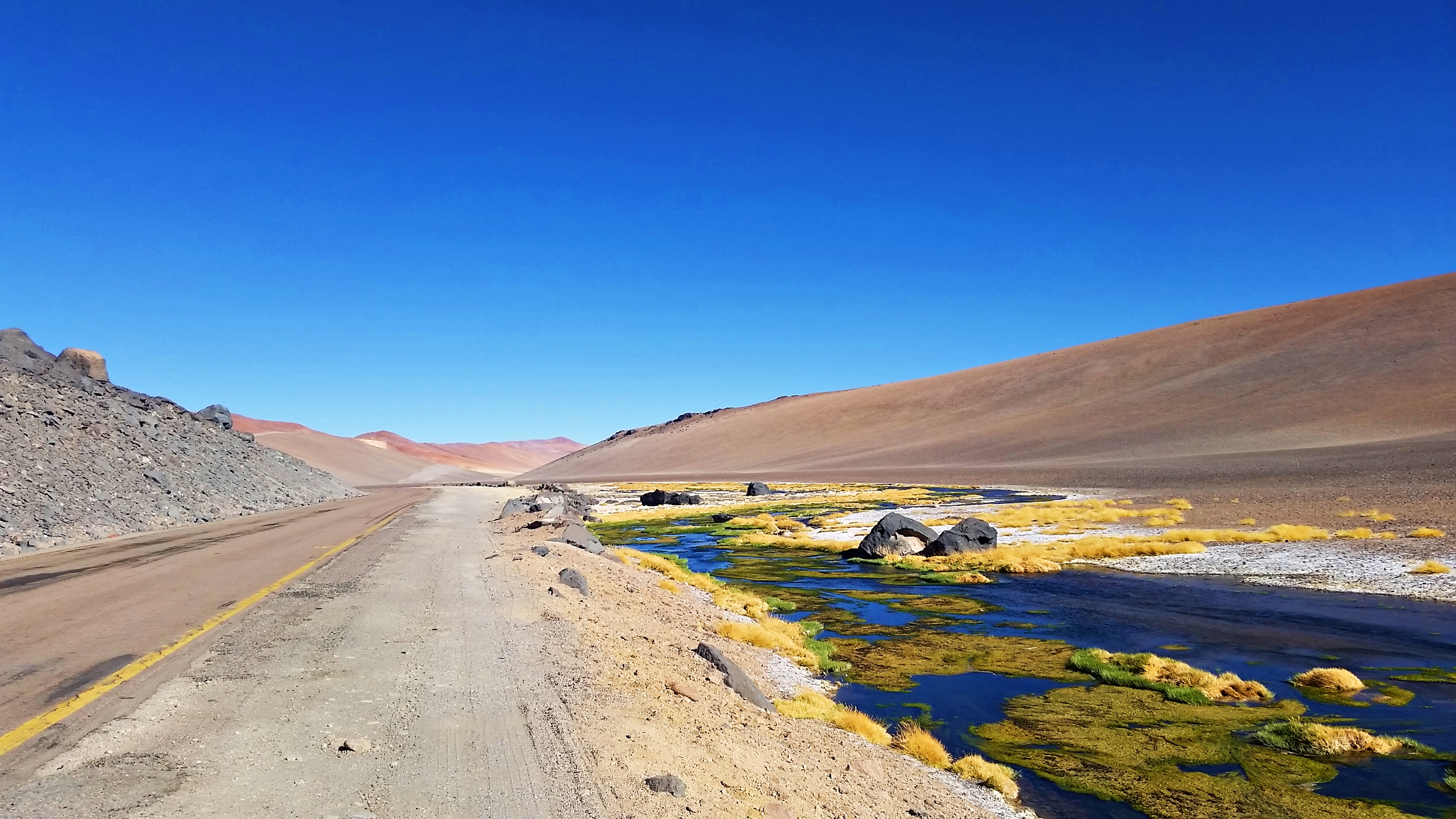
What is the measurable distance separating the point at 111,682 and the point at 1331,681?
1506 centimetres

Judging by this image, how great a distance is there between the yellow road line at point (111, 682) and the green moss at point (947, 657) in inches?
353

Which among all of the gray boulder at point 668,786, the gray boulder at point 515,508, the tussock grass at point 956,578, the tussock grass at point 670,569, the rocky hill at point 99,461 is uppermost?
the rocky hill at point 99,461

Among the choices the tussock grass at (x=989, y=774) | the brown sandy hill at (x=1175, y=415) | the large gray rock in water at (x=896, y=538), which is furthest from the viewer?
the brown sandy hill at (x=1175, y=415)

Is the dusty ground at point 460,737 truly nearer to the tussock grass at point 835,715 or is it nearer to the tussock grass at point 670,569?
the tussock grass at point 835,715

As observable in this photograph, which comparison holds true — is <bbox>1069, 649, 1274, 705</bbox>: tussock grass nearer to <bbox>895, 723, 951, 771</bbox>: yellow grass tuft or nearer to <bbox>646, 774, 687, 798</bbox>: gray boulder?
<bbox>895, 723, 951, 771</bbox>: yellow grass tuft

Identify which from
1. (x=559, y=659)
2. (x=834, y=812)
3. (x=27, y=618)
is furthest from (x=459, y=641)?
(x=27, y=618)

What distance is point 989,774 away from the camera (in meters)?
8.01

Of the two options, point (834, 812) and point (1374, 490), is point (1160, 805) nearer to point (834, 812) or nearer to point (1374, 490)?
point (834, 812)

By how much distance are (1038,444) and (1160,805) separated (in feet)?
295

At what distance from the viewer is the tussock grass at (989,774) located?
7844 mm

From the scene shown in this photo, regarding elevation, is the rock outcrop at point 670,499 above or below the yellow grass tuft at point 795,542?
above

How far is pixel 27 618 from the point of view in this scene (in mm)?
10586

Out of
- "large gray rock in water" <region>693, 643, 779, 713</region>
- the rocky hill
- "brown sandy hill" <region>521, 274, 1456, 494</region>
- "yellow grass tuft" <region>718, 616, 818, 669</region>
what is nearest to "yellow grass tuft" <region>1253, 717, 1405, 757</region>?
"large gray rock in water" <region>693, 643, 779, 713</region>

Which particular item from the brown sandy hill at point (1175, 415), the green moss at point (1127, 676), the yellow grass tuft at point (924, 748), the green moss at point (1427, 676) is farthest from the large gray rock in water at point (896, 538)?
the brown sandy hill at point (1175, 415)
